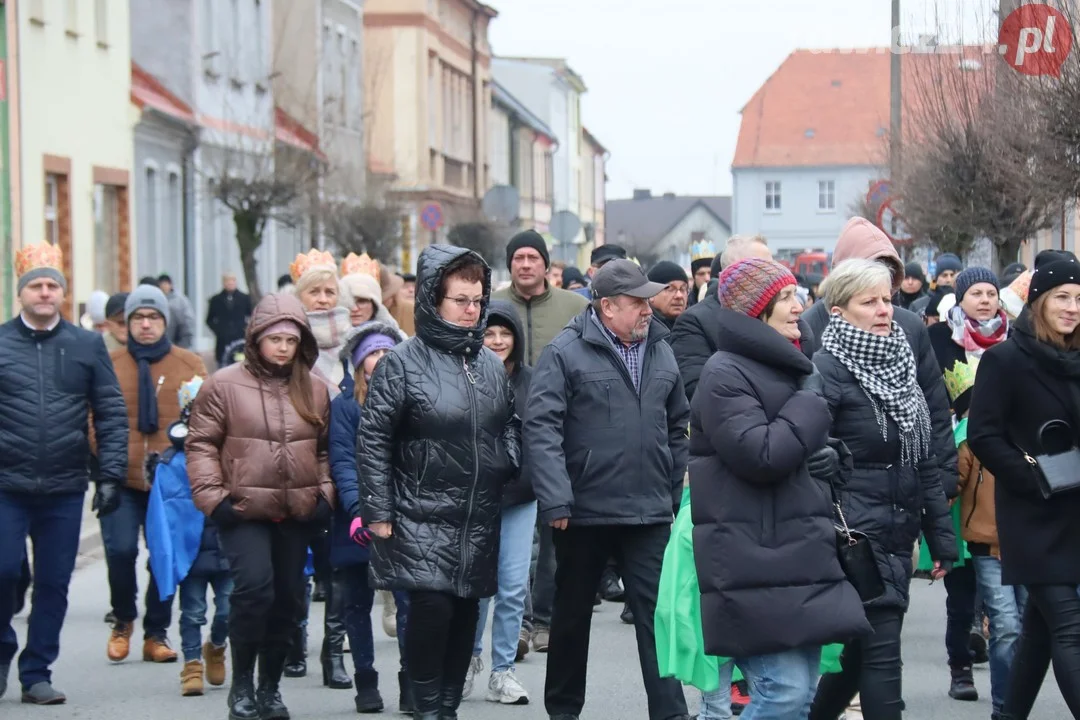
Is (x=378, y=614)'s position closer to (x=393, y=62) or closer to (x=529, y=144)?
(x=393, y=62)

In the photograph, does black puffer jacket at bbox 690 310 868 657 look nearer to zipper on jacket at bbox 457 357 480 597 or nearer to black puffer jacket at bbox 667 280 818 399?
zipper on jacket at bbox 457 357 480 597

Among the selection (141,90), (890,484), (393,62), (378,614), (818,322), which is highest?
(393,62)

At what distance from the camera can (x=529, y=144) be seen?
7856cm

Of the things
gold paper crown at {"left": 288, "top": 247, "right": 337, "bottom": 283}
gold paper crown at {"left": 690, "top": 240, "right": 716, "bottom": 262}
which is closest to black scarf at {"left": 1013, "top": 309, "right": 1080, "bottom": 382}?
gold paper crown at {"left": 288, "top": 247, "right": 337, "bottom": 283}

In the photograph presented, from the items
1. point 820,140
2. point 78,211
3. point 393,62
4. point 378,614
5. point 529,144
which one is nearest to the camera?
point 378,614

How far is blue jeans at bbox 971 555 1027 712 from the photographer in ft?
26.8

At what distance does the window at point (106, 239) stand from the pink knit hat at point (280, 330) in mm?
18810

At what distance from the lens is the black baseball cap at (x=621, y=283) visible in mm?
7750

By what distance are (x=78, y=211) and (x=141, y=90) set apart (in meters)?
4.29

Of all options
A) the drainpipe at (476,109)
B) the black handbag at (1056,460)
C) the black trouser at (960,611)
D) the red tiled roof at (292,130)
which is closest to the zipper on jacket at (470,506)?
the black handbag at (1056,460)

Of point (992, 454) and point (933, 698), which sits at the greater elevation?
point (992, 454)

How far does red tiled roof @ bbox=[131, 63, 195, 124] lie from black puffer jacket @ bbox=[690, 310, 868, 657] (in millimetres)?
22864

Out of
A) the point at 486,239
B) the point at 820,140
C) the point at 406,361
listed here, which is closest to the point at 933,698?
the point at 406,361

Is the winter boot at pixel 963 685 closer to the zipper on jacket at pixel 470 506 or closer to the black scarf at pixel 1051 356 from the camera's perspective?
the black scarf at pixel 1051 356
